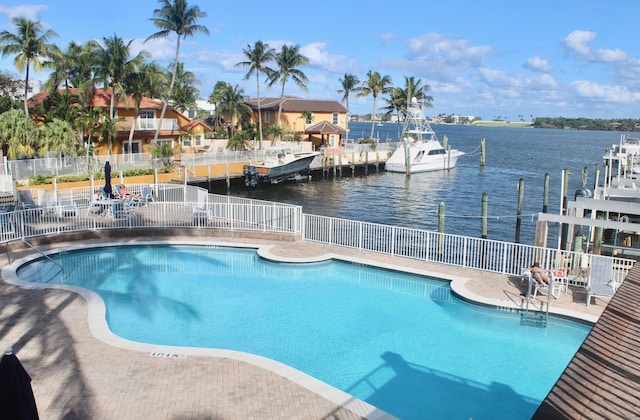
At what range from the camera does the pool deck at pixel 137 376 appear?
8867mm

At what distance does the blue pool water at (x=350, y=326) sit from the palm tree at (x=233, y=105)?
4388 cm

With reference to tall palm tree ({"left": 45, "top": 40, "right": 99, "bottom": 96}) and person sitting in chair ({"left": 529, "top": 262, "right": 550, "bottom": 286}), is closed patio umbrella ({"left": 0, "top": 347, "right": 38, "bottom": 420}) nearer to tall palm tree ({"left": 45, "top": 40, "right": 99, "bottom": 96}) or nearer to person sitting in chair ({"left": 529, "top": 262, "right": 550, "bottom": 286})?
person sitting in chair ({"left": 529, "top": 262, "right": 550, "bottom": 286})

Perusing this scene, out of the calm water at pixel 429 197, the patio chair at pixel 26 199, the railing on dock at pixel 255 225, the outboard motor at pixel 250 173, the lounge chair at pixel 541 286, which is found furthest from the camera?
the outboard motor at pixel 250 173

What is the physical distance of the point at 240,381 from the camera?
9.88 m

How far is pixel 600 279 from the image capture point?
47.3ft

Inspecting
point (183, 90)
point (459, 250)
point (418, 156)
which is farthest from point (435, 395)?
point (183, 90)

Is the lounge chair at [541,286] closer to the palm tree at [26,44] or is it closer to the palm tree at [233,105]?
the palm tree at [26,44]

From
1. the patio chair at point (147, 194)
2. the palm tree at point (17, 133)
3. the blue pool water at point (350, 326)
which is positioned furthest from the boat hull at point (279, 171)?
the blue pool water at point (350, 326)

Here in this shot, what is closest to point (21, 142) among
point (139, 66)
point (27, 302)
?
point (139, 66)

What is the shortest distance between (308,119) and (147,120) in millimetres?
23250

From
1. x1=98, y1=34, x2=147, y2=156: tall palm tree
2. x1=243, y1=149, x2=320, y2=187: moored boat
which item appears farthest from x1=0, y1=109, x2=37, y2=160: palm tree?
x1=243, y1=149, x2=320, y2=187: moored boat

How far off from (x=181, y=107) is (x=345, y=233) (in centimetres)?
5935

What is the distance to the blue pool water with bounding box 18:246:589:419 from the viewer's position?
428 inches

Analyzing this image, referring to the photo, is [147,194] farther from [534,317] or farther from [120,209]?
[534,317]
